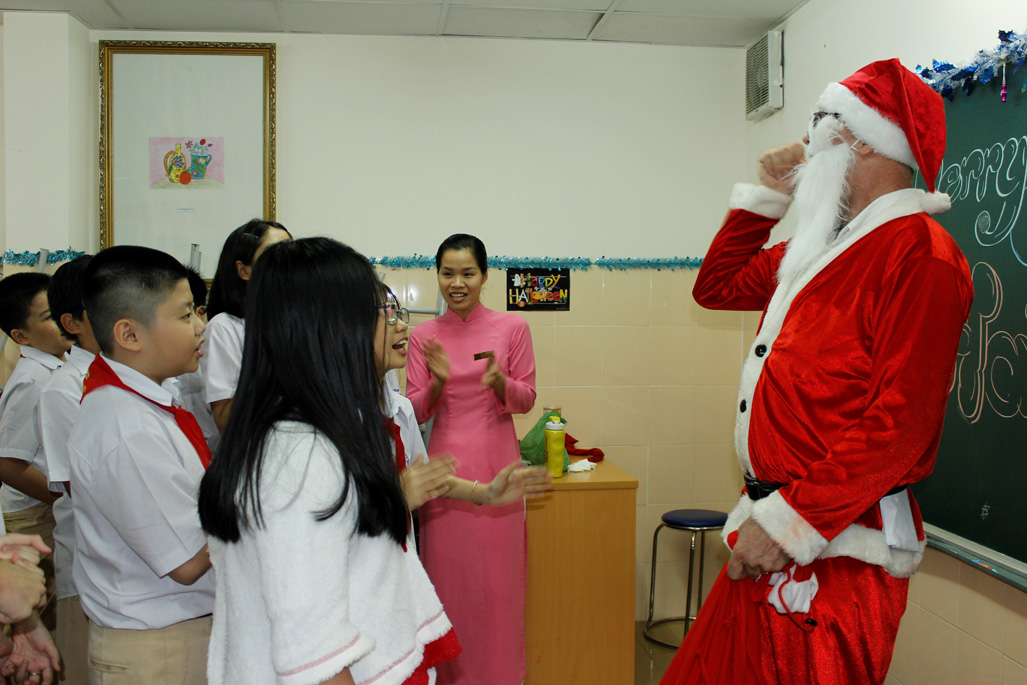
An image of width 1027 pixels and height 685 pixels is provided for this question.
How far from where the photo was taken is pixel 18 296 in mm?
2520

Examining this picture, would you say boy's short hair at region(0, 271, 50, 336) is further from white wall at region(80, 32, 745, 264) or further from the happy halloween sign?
the happy halloween sign

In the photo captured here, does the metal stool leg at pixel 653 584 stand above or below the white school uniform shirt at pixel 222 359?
below

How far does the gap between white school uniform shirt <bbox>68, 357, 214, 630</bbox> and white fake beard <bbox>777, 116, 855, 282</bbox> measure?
4.41 feet

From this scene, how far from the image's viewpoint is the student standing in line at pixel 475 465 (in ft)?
8.69

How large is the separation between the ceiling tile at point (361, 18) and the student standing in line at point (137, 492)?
2.08m

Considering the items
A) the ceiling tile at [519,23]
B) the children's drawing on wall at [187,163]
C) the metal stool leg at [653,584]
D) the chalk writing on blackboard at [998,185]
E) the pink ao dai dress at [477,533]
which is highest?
the ceiling tile at [519,23]

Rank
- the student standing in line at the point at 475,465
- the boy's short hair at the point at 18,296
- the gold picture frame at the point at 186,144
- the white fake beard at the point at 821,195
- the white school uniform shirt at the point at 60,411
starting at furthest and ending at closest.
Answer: the gold picture frame at the point at 186,144
the student standing in line at the point at 475,465
the boy's short hair at the point at 18,296
the white school uniform shirt at the point at 60,411
the white fake beard at the point at 821,195

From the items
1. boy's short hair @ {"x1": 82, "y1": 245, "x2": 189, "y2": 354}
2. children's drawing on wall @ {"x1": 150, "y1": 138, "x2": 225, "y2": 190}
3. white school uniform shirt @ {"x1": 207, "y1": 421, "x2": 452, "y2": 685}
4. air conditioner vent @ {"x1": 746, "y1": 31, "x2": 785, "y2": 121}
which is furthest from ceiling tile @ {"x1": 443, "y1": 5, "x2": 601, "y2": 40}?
white school uniform shirt @ {"x1": 207, "y1": 421, "x2": 452, "y2": 685}

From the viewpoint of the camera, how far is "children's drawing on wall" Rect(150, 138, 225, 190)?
345 cm

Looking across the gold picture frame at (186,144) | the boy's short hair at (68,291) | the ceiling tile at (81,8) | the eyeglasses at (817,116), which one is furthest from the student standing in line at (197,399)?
the eyeglasses at (817,116)

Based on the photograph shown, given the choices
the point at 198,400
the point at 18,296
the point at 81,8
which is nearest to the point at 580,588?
the point at 198,400

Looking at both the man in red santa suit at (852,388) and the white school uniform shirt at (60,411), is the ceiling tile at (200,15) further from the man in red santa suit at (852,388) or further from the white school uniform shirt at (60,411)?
the man in red santa suit at (852,388)

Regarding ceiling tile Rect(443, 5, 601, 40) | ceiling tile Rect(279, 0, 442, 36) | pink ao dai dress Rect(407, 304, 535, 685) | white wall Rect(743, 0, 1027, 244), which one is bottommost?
pink ao dai dress Rect(407, 304, 535, 685)

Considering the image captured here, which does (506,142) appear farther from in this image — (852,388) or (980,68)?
(852,388)
